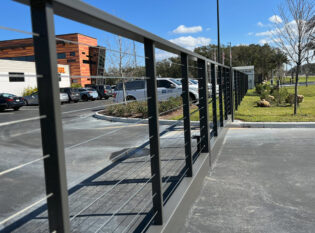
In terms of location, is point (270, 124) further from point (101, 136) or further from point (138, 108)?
point (101, 136)

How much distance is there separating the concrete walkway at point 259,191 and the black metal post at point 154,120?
73cm

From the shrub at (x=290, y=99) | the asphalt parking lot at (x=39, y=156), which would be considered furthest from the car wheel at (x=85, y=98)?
the shrub at (x=290, y=99)

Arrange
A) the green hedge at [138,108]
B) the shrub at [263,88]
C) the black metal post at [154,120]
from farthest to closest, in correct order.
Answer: the shrub at [263,88], the green hedge at [138,108], the black metal post at [154,120]

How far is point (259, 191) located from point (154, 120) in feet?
7.91

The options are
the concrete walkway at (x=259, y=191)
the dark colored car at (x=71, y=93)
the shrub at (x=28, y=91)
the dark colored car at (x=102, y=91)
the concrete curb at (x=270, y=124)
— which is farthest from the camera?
the dark colored car at (x=102, y=91)

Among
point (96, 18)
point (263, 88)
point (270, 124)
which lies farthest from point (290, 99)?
point (96, 18)

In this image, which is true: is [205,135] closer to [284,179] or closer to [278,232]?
[284,179]

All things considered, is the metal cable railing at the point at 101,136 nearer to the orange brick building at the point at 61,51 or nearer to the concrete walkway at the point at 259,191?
the orange brick building at the point at 61,51

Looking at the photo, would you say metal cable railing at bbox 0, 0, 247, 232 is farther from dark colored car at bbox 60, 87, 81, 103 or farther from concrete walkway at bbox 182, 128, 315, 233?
dark colored car at bbox 60, 87, 81, 103

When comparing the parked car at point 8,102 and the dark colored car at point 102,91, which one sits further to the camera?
the dark colored car at point 102,91

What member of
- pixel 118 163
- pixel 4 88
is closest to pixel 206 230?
pixel 118 163

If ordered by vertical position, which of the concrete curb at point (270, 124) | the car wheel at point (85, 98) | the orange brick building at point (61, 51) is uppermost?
the orange brick building at point (61, 51)

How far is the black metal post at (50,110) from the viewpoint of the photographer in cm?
138

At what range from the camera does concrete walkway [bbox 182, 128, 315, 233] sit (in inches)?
133
